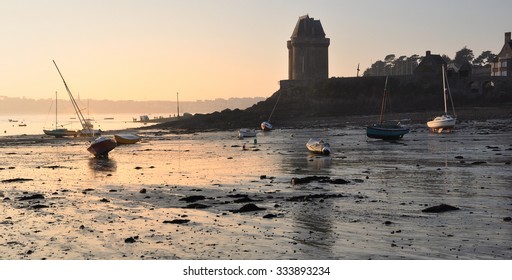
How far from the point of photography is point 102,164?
1513 inches

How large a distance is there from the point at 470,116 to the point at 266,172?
2080 inches

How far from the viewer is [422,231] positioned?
1475cm

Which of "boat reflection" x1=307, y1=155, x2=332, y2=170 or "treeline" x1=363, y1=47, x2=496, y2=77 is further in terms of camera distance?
"treeline" x1=363, y1=47, x2=496, y2=77

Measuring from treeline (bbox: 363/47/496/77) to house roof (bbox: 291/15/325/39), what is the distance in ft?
108

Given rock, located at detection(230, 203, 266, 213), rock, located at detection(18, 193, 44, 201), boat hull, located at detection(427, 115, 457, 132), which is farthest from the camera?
boat hull, located at detection(427, 115, 457, 132)

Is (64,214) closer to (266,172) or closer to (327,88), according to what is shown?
(266,172)

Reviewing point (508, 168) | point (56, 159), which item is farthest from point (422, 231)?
point (56, 159)

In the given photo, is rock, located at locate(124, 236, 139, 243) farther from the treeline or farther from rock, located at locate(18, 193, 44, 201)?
the treeline

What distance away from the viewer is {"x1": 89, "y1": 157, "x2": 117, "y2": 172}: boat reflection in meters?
34.9

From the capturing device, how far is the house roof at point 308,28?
4427 inches

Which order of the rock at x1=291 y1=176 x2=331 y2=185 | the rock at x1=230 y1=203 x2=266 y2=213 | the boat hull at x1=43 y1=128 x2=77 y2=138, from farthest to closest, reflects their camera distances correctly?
the boat hull at x1=43 y1=128 x2=77 y2=138
the rock at x1=291 y1=176 x2=331 y2=185
the rock at x1=230 y1=203 x2=266 y2=213

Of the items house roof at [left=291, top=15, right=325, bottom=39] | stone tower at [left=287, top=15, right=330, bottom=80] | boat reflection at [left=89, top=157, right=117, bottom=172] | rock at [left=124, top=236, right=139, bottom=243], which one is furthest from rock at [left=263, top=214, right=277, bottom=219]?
house roof at [left=291, top=15, right=325, bottom=39]

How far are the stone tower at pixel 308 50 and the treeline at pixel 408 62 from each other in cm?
3260

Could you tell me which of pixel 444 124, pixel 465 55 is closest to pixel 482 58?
pixel 465 55
